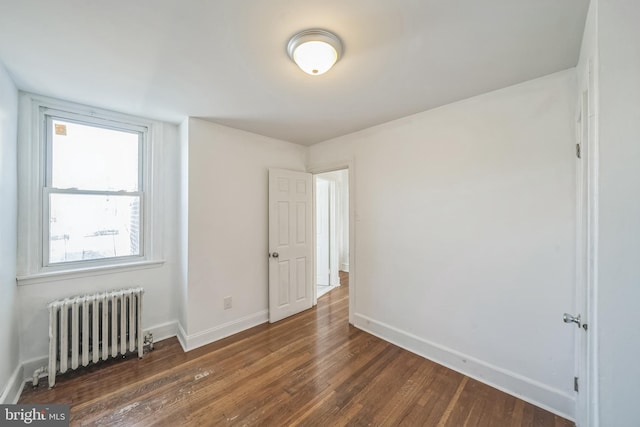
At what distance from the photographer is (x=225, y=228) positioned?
2.80 meters

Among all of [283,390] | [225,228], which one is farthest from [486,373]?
[225,228]

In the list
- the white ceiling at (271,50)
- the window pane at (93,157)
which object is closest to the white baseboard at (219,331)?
the window pane at (93,157)

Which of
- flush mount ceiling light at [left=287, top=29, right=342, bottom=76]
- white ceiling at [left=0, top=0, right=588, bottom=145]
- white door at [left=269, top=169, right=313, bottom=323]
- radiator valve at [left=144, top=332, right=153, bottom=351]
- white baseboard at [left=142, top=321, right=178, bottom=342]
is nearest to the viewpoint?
white ceiling at [left=0, top=0, right=588, bottom=145]

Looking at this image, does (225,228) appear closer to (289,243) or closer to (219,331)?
(289,243)

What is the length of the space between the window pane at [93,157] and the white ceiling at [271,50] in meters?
0.31

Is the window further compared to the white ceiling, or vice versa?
the window

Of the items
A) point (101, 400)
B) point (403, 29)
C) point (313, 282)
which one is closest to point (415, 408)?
point (313, 282)

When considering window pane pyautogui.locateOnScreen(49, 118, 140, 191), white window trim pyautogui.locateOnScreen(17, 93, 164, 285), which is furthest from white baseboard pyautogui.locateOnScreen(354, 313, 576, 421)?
window pane pyautogui.locateOnScreen(49, 118, 140, 191)

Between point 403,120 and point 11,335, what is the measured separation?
12.6 ft

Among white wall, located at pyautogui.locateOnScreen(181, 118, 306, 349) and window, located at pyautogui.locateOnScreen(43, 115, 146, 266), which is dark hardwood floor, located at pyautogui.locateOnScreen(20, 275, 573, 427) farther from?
window, located at pyautogui.locateOnScreen(43, 115, 146, 266)

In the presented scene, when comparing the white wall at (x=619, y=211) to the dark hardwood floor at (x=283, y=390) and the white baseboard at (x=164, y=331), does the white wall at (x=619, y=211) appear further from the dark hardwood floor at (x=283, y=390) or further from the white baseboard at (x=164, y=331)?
the white baseboard at (x=164, y=331)

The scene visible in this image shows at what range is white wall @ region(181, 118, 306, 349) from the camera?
2.56 meters

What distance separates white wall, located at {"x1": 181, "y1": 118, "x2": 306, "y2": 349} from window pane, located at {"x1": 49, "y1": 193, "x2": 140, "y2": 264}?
67cm

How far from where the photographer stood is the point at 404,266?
255 cm
